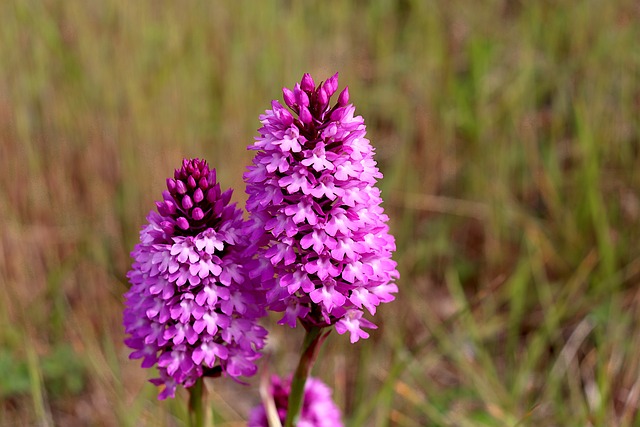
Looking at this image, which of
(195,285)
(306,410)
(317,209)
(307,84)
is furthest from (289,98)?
(306,410)

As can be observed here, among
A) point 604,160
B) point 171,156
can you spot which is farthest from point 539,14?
point 171,156

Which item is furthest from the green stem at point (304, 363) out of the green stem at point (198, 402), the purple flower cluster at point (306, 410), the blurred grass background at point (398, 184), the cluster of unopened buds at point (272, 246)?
the blurred grass background at point (398, 184)

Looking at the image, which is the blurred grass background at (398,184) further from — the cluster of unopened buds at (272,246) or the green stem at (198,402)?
the cluster of unopened buds at (272,246)

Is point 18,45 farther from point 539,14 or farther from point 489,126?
point 539,14

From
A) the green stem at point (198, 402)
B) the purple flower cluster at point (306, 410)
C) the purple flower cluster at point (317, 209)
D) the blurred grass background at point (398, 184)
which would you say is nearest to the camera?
the purple flower cluster at point (317, 209)

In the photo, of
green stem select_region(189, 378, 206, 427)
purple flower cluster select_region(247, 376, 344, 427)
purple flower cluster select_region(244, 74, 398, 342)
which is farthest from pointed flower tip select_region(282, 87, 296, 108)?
purple flower cluster select_region(247, 376, 344, 427)

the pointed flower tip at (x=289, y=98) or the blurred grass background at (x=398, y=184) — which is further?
the blurred grass background at (x=398, y=184)
